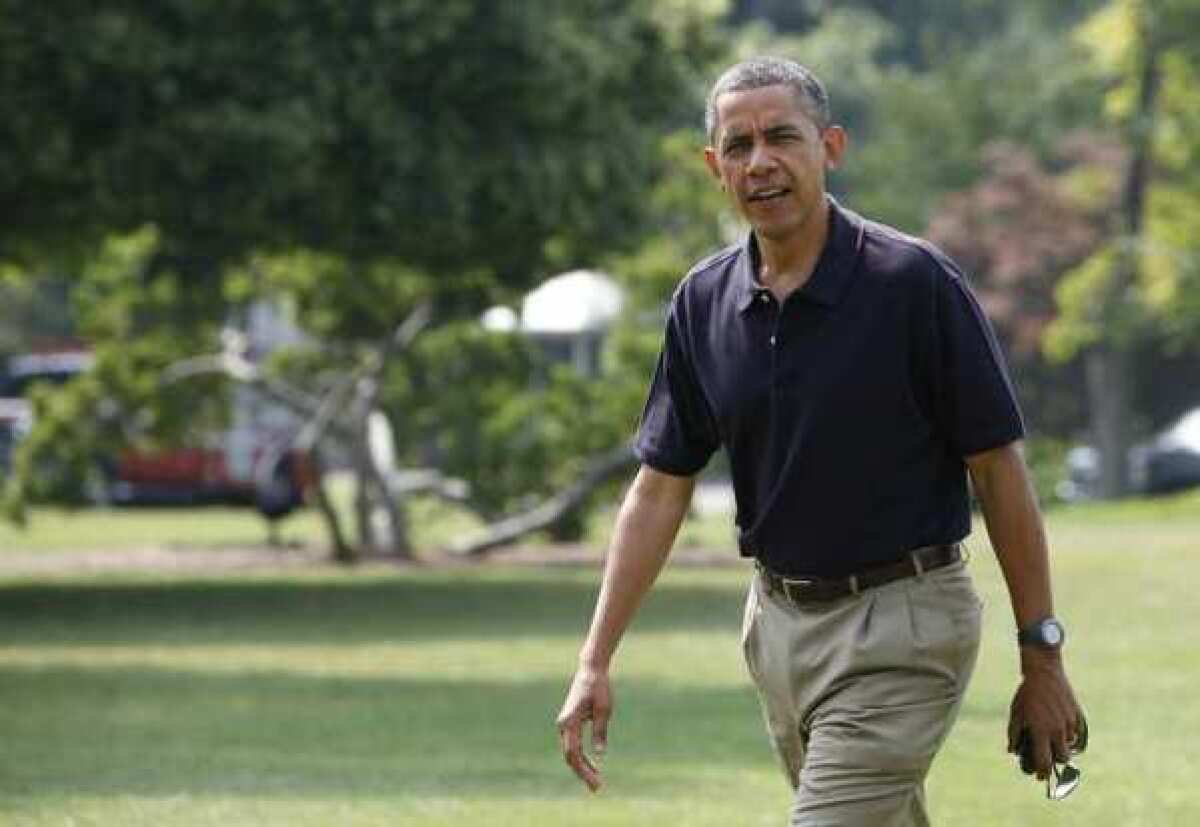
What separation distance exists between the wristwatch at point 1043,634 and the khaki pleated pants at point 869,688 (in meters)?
0.16

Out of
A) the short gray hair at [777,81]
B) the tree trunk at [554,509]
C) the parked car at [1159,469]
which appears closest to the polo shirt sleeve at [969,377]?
the short gray hair at [777,81]

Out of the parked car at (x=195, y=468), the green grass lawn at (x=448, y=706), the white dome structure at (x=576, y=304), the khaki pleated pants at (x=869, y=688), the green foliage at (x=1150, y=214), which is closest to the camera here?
the khaki pleated pants at (x=869, y=688)

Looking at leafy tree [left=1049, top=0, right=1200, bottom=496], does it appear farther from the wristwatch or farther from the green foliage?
the wristwatch

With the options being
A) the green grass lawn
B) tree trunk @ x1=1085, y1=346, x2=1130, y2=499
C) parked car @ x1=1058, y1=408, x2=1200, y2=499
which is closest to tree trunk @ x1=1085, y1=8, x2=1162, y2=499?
tree trunk @ x1=1085, y1=346, x2=1130, y2=499

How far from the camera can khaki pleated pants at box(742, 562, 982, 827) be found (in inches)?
285

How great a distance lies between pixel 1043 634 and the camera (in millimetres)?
7285

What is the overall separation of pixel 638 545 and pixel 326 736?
9.37m

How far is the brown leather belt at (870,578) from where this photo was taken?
7410 mm

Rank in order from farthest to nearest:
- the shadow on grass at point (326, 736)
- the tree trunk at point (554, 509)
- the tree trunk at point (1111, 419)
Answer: the tree trunk at point (1111, 419) → the tree trunk at point (554, 509) → the shadow on grass at point (326, 736)

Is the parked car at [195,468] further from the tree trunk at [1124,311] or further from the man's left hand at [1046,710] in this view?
the man's left hand at [1046,710]

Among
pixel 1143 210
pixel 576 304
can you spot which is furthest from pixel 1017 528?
pixel 1143 210

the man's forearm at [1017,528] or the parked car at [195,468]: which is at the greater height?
the man's forearm at [1017,528]

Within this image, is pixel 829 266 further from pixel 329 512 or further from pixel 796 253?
pixel 329 512

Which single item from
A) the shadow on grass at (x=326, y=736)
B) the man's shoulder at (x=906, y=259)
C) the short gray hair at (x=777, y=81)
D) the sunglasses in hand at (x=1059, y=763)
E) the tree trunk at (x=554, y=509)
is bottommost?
the tree trunk at (x=554, y=509)
